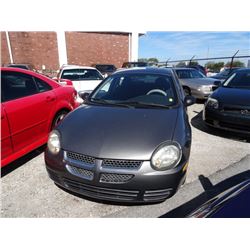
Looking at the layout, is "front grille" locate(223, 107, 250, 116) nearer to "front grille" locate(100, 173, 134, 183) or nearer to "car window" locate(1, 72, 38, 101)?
"front grille" locate(100, 173, 134, 183)

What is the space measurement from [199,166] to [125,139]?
1.69 m

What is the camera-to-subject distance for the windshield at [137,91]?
320 cm

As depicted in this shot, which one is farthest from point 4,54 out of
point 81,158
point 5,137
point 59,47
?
point 81,158

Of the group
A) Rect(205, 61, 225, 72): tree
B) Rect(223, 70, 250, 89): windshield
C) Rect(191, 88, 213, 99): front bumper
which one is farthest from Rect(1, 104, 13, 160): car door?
Rect(205, 61, 225, 72): tree

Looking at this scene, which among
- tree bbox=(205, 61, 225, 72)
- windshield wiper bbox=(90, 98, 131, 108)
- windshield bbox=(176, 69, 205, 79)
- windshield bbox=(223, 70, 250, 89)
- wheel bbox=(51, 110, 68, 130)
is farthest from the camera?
tree bbox=(205, 61, 225, 72)

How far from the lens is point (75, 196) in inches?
104

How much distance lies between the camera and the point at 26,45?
19.5 meters

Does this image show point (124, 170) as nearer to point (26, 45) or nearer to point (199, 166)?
point (199, 166)

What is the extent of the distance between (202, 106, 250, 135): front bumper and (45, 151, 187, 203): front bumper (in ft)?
8.33

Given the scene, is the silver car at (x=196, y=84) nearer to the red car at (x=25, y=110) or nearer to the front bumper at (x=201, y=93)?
the front bumper at (x=201, y=93)

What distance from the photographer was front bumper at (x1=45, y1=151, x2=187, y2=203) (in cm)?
210

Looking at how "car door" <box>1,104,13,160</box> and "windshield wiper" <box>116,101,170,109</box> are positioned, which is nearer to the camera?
"car door" <box>1,104,13,160</box>

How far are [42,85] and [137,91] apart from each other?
1.63 meters

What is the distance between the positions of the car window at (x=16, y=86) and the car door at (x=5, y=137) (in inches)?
11.4
